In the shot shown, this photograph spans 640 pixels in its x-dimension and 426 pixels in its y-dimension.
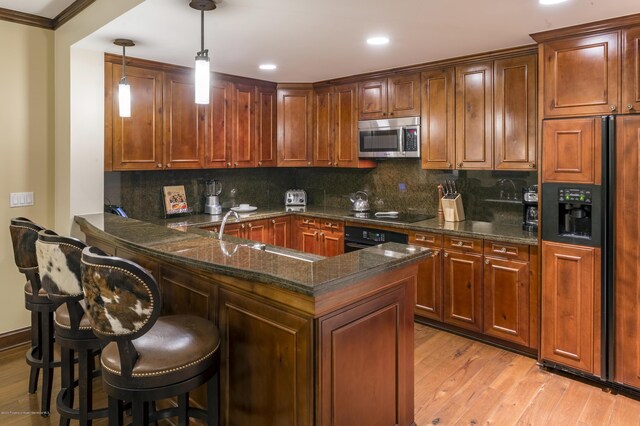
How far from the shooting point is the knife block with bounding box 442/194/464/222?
404 centimetres

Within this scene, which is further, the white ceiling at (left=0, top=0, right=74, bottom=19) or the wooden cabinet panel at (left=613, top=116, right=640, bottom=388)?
the white ceiling at (left=0, top=0, right=74, bottom=19)

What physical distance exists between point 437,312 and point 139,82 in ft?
10.6

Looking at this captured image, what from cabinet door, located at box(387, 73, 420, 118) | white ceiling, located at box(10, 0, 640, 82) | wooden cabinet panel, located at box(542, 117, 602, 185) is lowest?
wooden cabinet panel, located at box(542, 117, 602, 185)

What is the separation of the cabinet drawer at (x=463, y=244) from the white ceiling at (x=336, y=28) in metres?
1.50

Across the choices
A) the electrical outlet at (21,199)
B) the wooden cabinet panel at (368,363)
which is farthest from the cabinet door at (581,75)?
the electrical outlet at (21,199)

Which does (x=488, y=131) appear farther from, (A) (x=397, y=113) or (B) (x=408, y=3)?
(B) (x=408, y=3)

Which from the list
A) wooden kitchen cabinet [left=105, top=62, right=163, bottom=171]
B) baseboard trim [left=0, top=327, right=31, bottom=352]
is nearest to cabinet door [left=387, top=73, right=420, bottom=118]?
wooden kitchen cabinet [left=105, top=62, right=163, bottom=171]

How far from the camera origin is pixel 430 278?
3.86 m

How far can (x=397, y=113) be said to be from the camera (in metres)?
4.33

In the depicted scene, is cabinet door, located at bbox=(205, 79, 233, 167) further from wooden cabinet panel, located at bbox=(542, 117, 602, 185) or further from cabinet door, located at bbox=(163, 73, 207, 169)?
wooden cabinet panel, located at bbox=(542, 117, 602, 185)

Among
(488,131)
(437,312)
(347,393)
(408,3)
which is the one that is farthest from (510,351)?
(408,3)

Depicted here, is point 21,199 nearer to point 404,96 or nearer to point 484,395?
point 404,96

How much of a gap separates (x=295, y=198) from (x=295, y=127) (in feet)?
2.80

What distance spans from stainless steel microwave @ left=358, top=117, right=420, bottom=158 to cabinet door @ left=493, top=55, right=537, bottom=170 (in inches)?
30.2
